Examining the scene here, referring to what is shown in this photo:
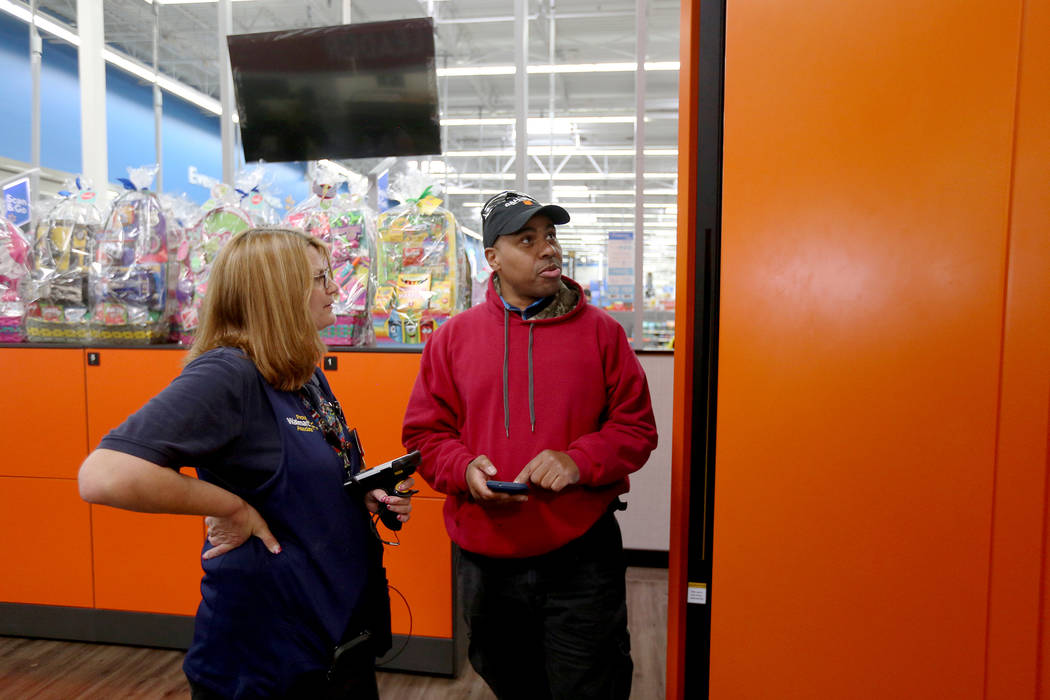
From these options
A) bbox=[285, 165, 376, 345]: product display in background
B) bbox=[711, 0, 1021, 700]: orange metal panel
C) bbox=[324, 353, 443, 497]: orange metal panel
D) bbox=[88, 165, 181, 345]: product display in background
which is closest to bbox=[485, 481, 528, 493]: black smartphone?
bbox=[711, 0, 1021, 700]: orange metal panel

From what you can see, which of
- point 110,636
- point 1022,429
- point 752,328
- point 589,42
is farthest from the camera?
point 589,42

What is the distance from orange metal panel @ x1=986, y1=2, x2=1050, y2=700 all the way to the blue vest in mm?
1290

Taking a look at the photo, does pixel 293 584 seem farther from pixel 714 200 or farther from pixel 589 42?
pixel 589 42

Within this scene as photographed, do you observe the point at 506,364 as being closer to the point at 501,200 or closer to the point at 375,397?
the point at 501,200

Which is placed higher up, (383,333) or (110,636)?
(383,333)

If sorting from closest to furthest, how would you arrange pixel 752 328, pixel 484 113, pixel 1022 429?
pixel 1022 429 < pixel 752 328 < pixel 484 113

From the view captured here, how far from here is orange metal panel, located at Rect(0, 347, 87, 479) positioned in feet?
8.12

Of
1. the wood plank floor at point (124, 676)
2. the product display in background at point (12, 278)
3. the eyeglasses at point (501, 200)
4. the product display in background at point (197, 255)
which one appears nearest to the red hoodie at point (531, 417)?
the eyeglasses at point (501, 200)

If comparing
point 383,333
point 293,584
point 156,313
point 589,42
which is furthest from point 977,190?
point 589,42

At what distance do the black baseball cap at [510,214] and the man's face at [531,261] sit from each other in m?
0.02

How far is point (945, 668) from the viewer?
1.21m

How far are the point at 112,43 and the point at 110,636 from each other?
10.5 m

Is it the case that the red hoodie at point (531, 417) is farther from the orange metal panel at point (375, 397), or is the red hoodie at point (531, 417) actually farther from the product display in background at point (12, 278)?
the product display in background at point (12, 278)

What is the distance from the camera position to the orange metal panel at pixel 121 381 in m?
2.42
